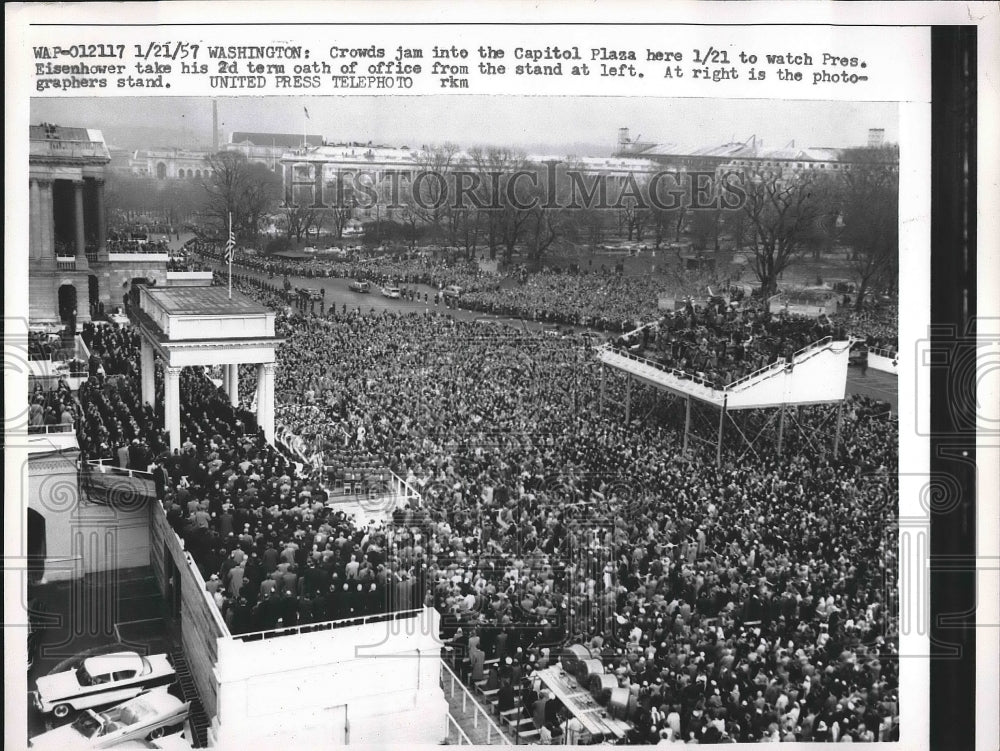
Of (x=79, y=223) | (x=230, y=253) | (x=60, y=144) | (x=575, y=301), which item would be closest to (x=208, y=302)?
(x=230, y=253)

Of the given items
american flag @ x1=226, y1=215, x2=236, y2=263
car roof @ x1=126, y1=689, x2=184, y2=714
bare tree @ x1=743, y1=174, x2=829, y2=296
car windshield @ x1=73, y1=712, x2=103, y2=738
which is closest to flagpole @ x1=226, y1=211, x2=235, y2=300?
american flag @ x1=226, y1=215, x2=236, y2=263

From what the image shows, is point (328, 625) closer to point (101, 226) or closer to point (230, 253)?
point (230, 253)

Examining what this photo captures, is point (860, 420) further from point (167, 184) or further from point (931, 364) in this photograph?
point (167, 184)

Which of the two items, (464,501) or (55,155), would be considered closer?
(55,155)

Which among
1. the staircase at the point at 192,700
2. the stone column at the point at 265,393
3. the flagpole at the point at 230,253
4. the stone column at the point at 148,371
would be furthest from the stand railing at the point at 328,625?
the flagpole at the point at 230,253

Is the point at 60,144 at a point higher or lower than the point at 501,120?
lower

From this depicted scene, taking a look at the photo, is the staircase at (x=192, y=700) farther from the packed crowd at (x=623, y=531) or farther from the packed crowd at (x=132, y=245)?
the packed crowd at (x=132, y=245)

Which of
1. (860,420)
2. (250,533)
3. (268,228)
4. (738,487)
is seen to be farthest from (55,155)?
(860,420)

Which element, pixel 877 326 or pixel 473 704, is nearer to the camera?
pixel 473 704
